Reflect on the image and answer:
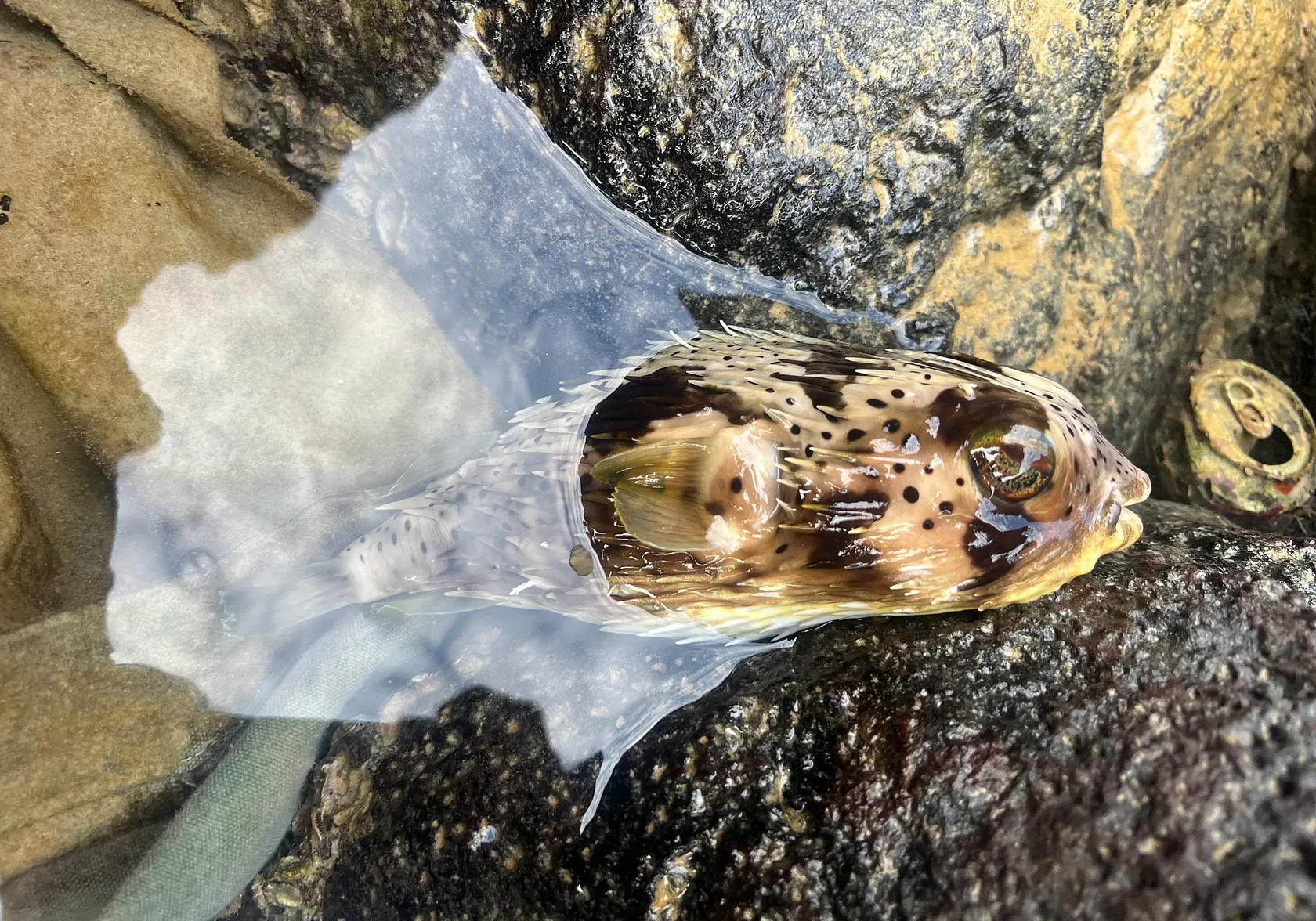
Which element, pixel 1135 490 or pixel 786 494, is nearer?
pixel 786 494

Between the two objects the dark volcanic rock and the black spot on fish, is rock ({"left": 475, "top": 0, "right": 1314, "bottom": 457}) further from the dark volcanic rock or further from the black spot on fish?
the black spot on fish

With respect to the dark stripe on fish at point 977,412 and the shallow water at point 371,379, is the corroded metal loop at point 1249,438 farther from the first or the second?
the shallow water at point 371,379

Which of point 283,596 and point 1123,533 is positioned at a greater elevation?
point 1123,533

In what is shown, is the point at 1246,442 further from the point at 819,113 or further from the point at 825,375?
the point at 819,113

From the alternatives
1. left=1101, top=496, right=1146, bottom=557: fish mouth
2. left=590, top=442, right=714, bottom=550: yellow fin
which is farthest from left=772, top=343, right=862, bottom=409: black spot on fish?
left=1101, top=496, right=1146, bottom=557: fish mouth

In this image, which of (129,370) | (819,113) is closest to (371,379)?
(129,370)

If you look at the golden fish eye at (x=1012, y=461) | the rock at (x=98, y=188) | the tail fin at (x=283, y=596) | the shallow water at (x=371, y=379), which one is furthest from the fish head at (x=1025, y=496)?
the rock at (x=98, y=188)
